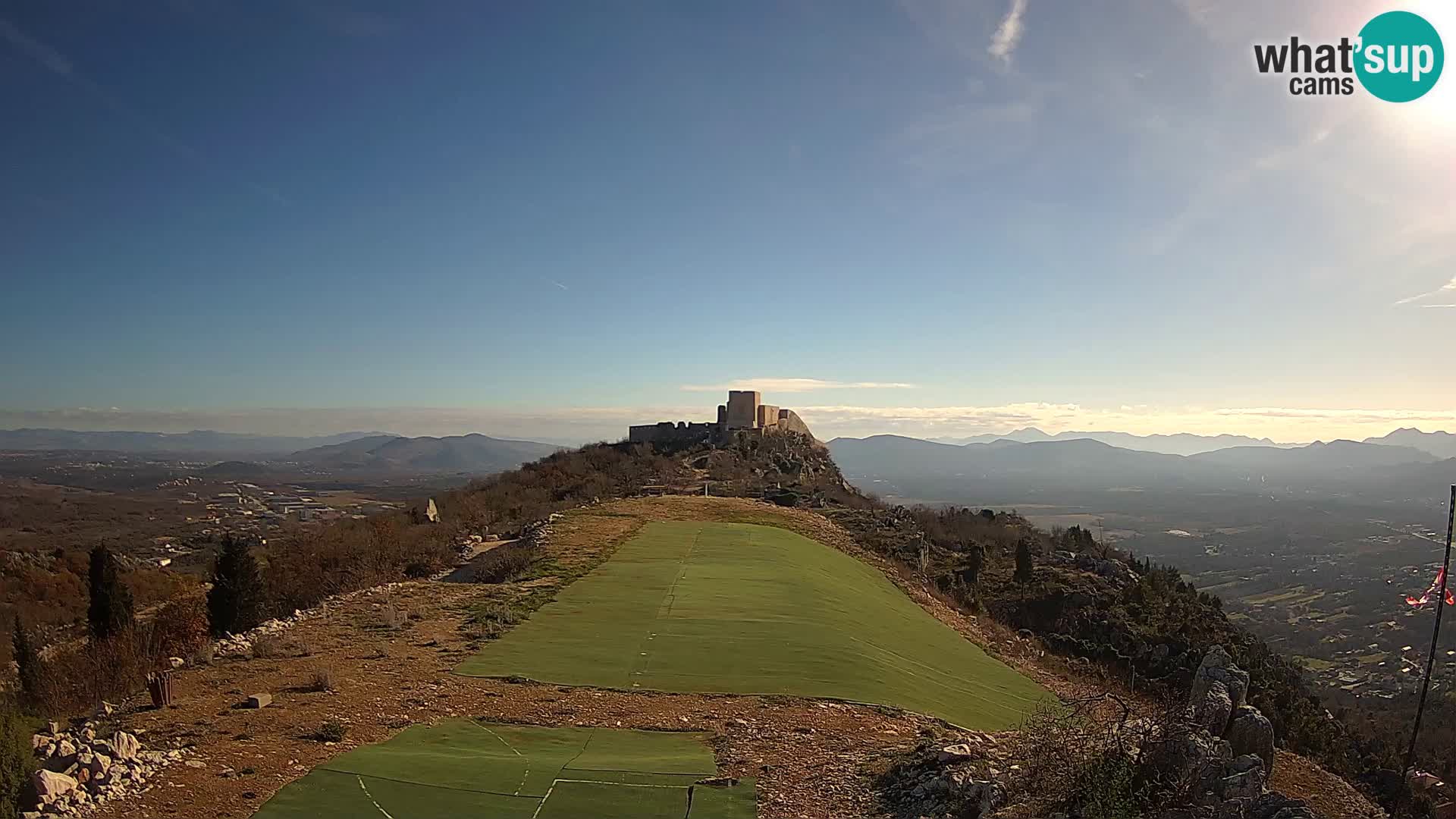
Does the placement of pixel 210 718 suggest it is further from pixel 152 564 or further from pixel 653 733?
pixel 152 564

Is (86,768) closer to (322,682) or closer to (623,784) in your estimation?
(322,682)

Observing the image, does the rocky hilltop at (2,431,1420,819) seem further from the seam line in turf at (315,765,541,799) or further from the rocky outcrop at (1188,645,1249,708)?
the seam line in turf at (315,765,541,799)

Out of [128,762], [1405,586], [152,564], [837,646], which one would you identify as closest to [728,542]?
[837,646]

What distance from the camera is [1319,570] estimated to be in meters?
87.8

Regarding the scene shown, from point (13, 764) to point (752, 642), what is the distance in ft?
36.8

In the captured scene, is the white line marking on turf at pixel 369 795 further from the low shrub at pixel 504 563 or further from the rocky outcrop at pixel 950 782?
the low shrub at pixel 504 563

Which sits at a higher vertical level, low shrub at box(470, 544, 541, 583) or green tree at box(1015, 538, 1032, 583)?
low shrub at box(470, 544, 541, 583)

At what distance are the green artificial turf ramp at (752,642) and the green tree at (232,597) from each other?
7089 mm

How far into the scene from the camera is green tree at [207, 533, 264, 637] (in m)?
17.5

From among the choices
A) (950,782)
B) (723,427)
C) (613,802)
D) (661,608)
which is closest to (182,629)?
(661,608)

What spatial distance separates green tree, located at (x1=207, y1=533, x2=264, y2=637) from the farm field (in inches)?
405

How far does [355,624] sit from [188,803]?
30.6 ft

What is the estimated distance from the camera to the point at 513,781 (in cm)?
865

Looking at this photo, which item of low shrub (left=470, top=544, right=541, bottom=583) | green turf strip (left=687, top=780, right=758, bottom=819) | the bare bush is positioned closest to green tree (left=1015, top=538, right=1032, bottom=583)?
low shrub (left=470, top=544, right=541, bottom=583)
